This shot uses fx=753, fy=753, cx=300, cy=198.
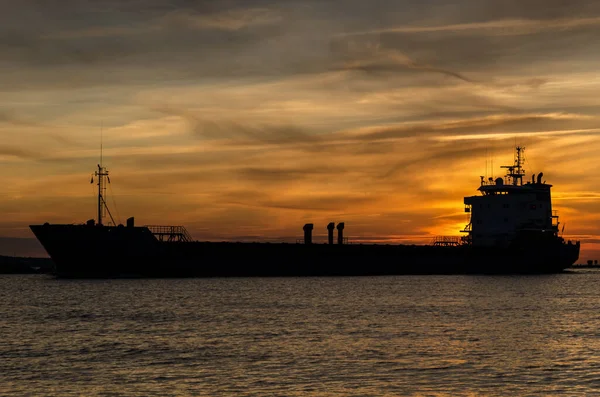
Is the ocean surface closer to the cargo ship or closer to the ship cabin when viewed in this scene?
the cargo ship

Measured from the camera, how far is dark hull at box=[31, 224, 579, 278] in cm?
7069

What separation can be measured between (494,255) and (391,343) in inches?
2692

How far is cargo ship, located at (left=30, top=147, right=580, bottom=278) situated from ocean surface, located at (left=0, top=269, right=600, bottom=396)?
14.9m

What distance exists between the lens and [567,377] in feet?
81.5

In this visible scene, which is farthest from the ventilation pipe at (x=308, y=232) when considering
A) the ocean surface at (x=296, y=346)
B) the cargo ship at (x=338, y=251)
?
the ocean surface at (x=296, y=346)

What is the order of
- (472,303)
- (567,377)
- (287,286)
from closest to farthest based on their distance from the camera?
1. (567,377)
2. (472,303)
3. (287,286)

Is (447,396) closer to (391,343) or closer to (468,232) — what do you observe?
(391,343)

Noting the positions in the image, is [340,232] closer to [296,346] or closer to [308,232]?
[308,232]

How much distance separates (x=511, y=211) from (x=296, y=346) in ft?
247

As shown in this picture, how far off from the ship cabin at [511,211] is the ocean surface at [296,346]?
45.0 m

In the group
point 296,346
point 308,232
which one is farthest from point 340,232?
point 296,346

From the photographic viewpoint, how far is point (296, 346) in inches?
1227

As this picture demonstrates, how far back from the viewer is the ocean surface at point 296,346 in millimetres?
23562

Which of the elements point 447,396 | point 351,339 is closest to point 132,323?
point 351,339
